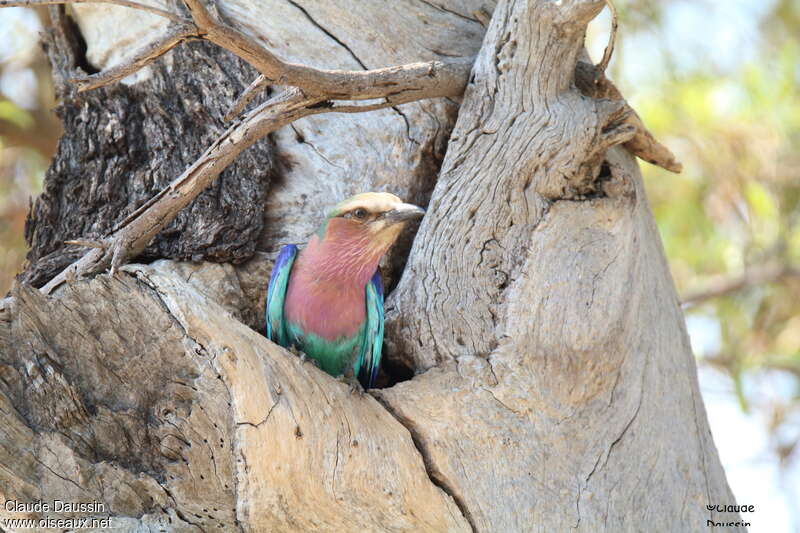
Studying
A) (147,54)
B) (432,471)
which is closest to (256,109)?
(147,54)

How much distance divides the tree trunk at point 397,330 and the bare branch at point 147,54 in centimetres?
57

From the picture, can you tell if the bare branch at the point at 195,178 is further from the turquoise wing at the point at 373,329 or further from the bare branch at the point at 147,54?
the turquoise wing at the point at 373,329

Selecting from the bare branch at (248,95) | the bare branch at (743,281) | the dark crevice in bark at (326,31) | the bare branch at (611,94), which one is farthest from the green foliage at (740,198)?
the bare branch at (248,95)

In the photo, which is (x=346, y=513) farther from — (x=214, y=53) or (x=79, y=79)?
(x=214, y=53)

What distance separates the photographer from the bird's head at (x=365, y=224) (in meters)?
3.17

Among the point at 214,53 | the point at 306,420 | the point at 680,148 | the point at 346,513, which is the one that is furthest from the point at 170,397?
the point at 680,148

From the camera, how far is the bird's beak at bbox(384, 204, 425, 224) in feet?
10.2

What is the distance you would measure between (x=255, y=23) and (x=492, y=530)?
2.18 meters

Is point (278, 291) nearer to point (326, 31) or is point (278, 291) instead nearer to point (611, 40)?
point (326, 31)

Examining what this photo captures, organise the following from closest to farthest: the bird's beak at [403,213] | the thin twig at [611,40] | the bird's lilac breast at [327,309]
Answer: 1. the thin twig at [611,40]
2. the bird's beak at [403,213]
3. the bird's lilac breast at [327,309]

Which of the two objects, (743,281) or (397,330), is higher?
(743,281)

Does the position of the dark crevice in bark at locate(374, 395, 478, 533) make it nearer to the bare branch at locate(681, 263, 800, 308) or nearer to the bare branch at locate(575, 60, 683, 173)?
the bare branch at locate(575, 60, 683, 173)

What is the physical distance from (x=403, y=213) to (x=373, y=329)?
0.46 meters

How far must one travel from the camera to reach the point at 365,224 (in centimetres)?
321
